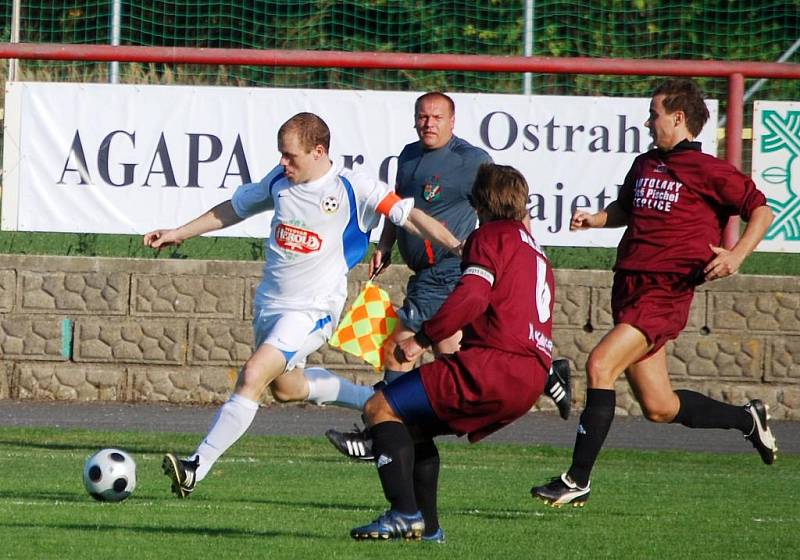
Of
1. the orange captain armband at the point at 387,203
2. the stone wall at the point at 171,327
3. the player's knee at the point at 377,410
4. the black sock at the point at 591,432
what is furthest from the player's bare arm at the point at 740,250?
the stone wall at the point at 171,327

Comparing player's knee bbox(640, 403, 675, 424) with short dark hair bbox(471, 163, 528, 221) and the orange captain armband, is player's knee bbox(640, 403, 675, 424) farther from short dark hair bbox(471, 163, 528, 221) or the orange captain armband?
short dark hair bbox(471, 163, 528, 221)

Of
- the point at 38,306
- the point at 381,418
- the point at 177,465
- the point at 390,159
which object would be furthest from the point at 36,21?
the point at 381,418

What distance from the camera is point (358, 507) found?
7734 millimetres

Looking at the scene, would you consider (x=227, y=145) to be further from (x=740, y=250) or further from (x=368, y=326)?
(x=740, y=250)

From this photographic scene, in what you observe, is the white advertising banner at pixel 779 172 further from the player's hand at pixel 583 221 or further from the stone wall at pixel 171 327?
the player's hand at pixel 583 221

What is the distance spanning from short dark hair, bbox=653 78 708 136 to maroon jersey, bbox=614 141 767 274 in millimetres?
142

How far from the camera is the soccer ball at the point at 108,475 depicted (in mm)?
7273

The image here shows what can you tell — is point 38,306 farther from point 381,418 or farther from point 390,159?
point 381,418

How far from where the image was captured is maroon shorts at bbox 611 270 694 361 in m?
7.73

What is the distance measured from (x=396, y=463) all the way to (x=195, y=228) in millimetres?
2726

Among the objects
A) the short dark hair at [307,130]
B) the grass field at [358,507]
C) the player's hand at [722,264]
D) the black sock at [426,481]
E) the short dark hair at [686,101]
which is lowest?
the grass field at [358,507]

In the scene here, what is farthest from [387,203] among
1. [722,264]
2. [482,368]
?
[482,368]

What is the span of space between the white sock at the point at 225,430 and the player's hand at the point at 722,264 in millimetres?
2373

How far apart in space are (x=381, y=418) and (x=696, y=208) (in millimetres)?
2486
